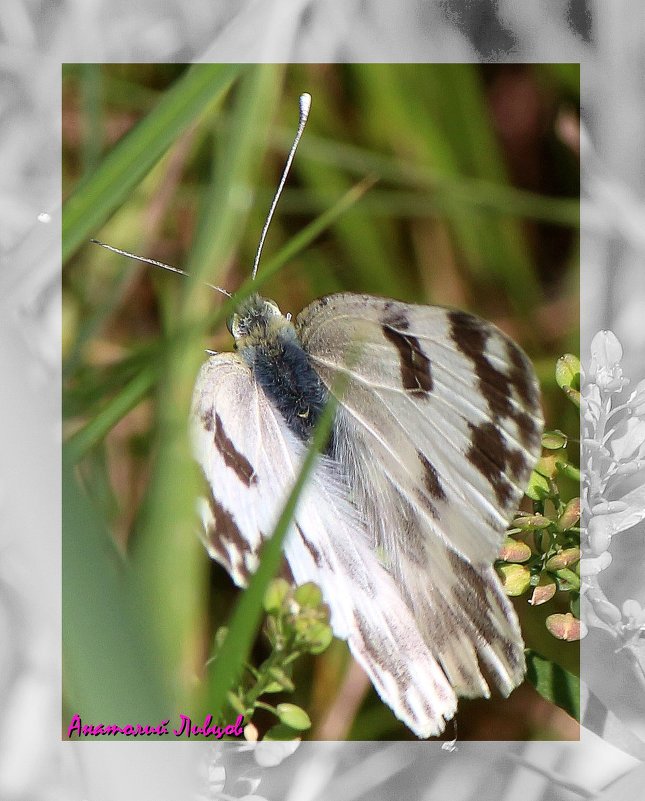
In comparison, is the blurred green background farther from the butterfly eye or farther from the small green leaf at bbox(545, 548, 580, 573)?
the small green leaf at bbox(545, 548, 580, 573)

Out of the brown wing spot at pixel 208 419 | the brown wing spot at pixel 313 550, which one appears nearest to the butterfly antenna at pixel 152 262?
the brown wing spot at pixel 208 419

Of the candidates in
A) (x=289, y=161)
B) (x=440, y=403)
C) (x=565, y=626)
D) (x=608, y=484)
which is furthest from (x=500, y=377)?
(x=289, y=161)

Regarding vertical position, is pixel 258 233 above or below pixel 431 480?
above

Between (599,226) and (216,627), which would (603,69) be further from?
(216,627)

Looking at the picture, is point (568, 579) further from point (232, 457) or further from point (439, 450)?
point (232, 457)

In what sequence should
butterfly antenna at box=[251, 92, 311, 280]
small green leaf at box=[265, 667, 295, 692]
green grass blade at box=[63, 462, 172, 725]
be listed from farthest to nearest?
butterfly antenna at box=[251, 92, 311, 280] → small green leaf at box=[265, 667, 295, 692] → green grass blade at box=[63, 462, 172, 725]

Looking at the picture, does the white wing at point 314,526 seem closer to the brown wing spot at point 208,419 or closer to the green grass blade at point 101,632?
the brown wing spot at point 208,419

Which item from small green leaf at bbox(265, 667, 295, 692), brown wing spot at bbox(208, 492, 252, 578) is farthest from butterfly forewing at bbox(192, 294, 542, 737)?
small green leaf at bbox(265, 667, 295, 692)
